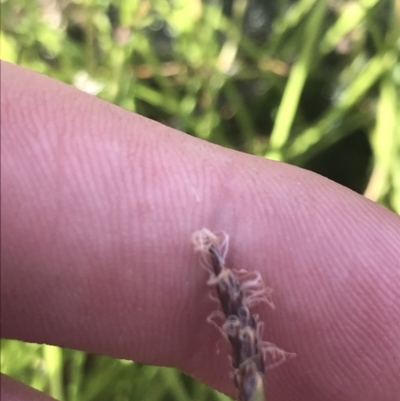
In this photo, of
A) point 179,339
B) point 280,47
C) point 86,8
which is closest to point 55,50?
point 86,8

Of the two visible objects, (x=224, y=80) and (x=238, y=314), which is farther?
(x=224, y=80)

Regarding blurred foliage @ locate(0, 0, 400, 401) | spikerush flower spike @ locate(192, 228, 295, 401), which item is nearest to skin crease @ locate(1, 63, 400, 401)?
spikerush flower spike @ locate(192, 228, 295, 401)


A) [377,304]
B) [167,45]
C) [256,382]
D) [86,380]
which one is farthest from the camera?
[167,45]

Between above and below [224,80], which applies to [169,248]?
below

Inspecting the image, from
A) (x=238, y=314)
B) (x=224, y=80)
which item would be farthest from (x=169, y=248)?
(x=224, y=80)

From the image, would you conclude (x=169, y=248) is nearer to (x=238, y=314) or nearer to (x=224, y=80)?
(x=238, y=314)

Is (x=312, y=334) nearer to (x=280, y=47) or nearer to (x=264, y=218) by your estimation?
(x=264, y=218)
